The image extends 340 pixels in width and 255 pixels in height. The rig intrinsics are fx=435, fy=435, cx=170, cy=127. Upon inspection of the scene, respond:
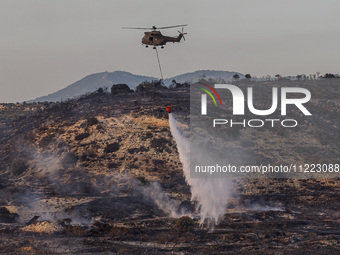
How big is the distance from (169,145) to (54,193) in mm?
14742

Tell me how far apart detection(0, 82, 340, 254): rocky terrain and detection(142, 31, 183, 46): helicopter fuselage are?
40.1 feet

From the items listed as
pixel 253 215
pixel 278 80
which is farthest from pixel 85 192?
pixel 278 80

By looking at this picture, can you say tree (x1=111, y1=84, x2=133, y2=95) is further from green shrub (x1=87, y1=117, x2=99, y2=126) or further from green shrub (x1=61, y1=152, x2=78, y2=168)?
green shrub (x1=61, y1=152, x2=78, y2=168)

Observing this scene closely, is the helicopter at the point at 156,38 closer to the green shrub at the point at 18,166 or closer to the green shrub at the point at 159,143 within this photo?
the green shrub at the point at 159,143

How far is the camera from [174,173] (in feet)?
156

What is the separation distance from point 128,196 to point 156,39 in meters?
16.5

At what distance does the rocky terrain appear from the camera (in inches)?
1249

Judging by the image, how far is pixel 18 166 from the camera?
51406 mm

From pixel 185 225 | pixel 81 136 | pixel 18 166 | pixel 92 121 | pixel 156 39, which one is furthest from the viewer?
pixel 92 121

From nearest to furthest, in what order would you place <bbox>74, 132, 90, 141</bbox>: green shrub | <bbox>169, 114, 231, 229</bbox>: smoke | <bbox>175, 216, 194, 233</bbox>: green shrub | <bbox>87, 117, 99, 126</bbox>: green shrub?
<bbox>175, 216, 194, 233</bbox>: green shrub < <bbox>169, 114, 231, 229</bbox>: smoke < <bbox>74, 132, 90, 141</bbox>: green shrub < <bbox>87, 117, 99, 126</bbox>: green shrub

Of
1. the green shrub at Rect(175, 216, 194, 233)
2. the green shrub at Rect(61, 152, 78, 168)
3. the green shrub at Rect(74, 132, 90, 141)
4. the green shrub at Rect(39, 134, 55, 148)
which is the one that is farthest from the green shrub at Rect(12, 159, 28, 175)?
the green shrub at Rect(175, 216, 194, 233)

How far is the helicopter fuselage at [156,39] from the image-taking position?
45.6 m

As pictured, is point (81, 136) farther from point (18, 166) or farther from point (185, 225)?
point (185, 225)

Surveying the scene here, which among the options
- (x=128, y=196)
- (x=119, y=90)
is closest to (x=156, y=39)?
(x=128, y=196)
